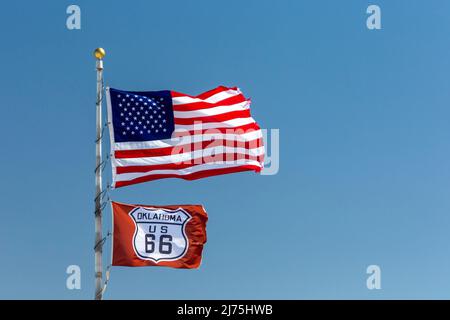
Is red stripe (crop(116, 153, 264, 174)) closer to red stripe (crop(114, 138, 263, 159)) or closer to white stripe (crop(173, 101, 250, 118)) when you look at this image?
red stripe (crop(114, 138, 263, 159))

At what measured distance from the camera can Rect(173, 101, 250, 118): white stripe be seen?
36.5 m

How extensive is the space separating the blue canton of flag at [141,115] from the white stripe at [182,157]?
76 centimetres

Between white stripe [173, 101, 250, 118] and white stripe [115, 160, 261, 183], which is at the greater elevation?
white stripe [173, 101, 250, 118]

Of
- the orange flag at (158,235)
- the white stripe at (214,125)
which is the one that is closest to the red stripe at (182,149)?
the white stripe at (214,125)

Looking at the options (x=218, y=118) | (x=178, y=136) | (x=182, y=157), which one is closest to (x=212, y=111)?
(x=218, y=118)

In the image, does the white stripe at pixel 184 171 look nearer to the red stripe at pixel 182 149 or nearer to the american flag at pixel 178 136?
the american flag at pixel 178 136

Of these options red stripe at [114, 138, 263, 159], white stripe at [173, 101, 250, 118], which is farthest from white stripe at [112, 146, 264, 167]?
white stripe at [173, 101, 250, 118]

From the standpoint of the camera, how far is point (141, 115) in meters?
36.1

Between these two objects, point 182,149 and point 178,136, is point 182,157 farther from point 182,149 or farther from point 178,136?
point 178,136

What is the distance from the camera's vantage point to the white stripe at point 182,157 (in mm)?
35312

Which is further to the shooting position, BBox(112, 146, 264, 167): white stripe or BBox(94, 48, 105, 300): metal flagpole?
BBox(112, 146, 264, 167): white stripe

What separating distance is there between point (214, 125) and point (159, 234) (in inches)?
180

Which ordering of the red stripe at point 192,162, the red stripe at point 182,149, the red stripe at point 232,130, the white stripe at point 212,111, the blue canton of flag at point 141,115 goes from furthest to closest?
1. the white stripe at point 212,111
2. the red stripe at point 232,130
3. the blue canton of flag at point 141,115
4. the red stripe at point 182,149
5. the red stripe at point 192,162
